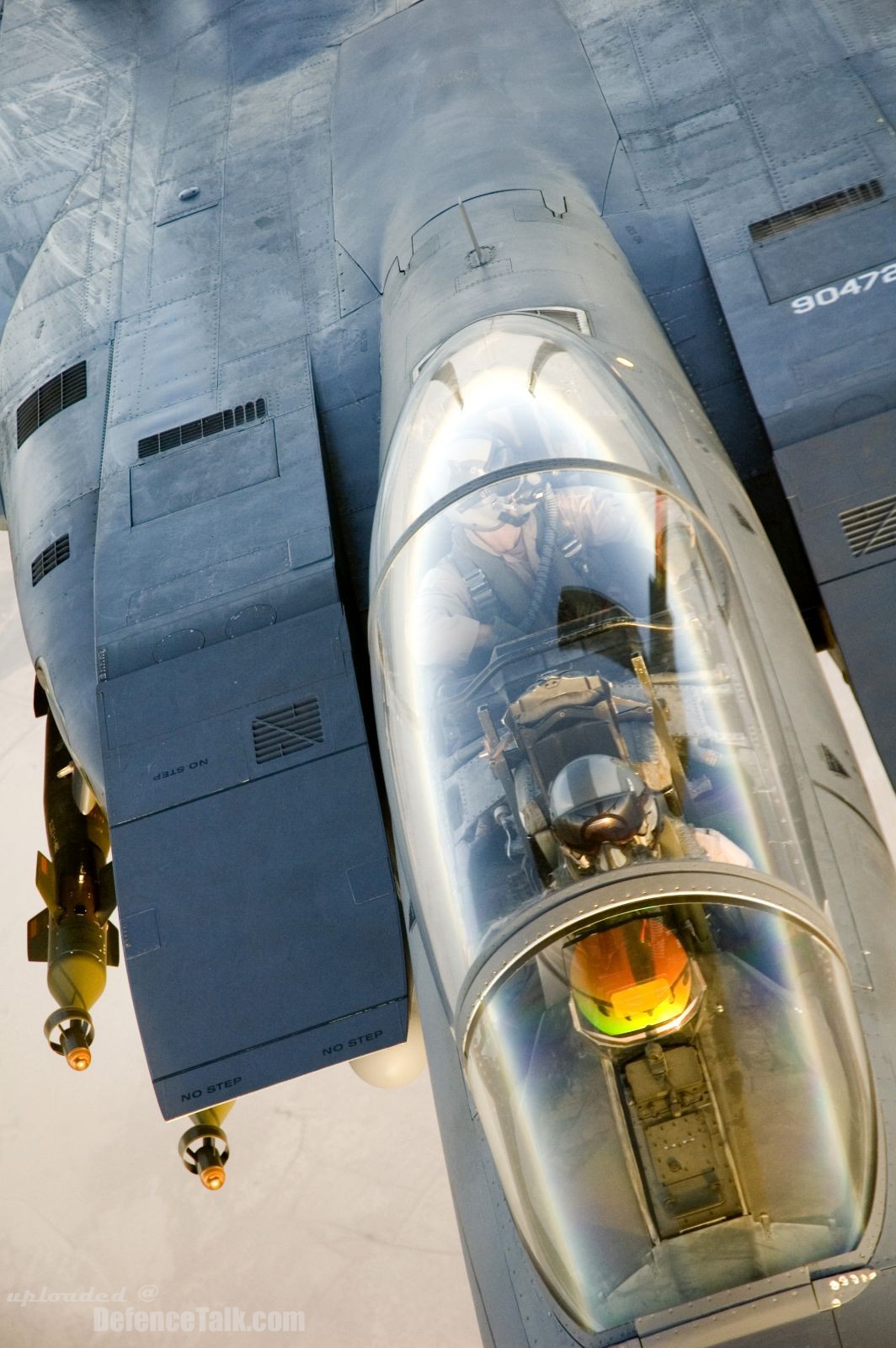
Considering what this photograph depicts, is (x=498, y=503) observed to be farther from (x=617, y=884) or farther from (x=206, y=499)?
(x=206, y=499)

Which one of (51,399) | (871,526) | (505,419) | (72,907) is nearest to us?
(505,419)

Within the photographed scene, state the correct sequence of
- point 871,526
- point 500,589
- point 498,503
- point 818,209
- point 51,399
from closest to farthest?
point 500,589 < point 498,503 < point 871,526 < point 818,209 < point 51,399

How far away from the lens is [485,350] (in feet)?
16.5

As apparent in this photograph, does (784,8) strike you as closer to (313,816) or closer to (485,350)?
(485,350)

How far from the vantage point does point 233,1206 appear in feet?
35.9

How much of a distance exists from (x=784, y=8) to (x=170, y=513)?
15.6 feet

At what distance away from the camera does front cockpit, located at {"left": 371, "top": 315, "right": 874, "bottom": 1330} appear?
10.2 feet

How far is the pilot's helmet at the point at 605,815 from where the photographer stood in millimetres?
3367

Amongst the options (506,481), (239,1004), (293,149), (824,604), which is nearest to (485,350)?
(506,481)

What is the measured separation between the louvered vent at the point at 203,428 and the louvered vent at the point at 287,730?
1.98 m

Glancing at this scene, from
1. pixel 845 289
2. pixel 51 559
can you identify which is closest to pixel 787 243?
pixel 845 289

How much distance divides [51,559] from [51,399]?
1302mm

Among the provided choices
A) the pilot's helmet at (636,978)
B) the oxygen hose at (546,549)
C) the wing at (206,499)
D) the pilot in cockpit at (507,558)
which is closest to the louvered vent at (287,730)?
the wing at (206,499)

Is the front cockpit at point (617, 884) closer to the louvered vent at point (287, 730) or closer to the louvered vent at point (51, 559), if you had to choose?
the louvered vent at point (287, 730)
